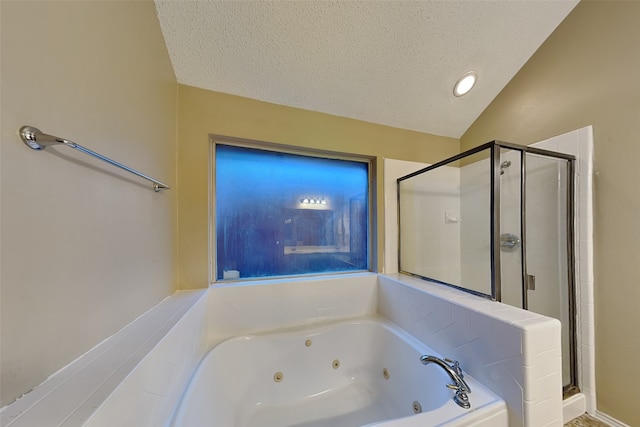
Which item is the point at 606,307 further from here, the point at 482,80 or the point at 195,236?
the point at 195,236

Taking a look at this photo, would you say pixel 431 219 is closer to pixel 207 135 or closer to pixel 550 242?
pixel 550 242

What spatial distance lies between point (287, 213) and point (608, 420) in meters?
2.26

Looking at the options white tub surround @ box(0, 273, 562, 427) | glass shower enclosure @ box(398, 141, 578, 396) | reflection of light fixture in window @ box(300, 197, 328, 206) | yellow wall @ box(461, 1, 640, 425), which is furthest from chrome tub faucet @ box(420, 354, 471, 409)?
reflection of light fixture in window @ box(300, 197, 328, 206)

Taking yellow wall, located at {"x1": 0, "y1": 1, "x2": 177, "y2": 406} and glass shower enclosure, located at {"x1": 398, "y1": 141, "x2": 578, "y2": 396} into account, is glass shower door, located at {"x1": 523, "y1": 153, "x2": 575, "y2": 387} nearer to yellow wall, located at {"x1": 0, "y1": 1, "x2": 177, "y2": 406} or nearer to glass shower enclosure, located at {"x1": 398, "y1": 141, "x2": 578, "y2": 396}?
glass shower enclosure, located at {"x1": 398, "y1": 141, "x2": 578, "y2": 396}

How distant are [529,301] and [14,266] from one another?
2.21 m

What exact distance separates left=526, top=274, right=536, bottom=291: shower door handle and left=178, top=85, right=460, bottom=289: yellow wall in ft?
4.57

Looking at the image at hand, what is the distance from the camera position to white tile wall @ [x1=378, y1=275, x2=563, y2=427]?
0.81m

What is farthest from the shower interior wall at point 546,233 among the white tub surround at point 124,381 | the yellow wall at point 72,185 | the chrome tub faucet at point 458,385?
the yellow wall at point 72,185

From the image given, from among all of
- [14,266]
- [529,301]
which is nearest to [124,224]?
[14,266]

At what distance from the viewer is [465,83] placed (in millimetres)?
1579

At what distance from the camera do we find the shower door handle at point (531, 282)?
130 cm

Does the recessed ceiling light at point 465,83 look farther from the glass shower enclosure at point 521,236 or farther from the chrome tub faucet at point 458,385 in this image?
the chrome tub faucet at point 458,385

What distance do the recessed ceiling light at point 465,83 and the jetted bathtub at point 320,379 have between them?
5.99 ft

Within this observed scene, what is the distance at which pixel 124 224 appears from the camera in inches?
32.8
